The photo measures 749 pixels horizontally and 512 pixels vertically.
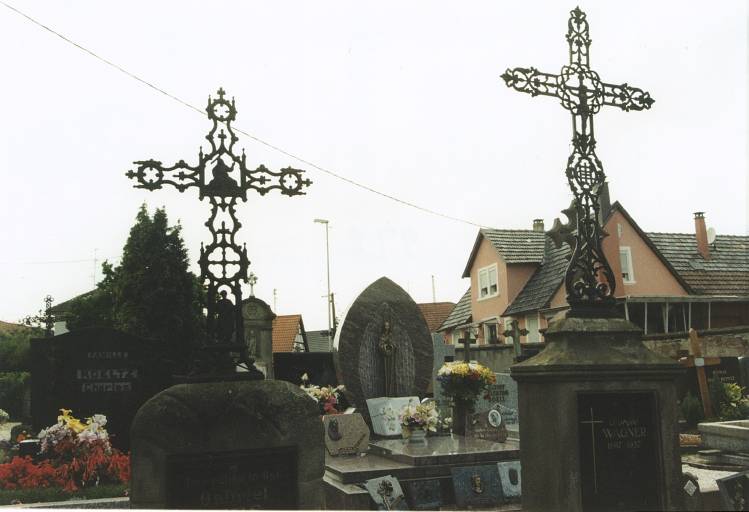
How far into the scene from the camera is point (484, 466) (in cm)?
731

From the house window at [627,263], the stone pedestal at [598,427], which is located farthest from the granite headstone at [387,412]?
the house window at [627,263]

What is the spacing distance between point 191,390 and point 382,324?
21.4 ft

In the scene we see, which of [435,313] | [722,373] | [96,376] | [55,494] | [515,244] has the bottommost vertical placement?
[55,494]

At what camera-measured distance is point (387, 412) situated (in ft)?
31.8

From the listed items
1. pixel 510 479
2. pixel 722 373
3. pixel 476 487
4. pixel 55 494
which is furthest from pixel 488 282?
pixel 55 494

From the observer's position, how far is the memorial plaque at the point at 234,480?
398cm

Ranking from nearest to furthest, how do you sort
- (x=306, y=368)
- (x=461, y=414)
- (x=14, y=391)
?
(x=461, y=414)
(x=306, y=368)
(x=14, y=391)

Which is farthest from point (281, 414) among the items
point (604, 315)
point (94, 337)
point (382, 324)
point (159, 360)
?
point (382, 324)

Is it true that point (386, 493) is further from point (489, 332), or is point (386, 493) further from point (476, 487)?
point (489, 332)

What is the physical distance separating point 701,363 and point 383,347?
5.96 m

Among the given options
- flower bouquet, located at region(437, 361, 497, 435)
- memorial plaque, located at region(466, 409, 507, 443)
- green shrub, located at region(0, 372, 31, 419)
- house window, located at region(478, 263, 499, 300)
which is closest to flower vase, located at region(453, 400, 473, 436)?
flower bouquet, located at region(437, 361, 497, 435)

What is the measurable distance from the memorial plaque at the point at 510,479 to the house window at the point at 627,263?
613 inches

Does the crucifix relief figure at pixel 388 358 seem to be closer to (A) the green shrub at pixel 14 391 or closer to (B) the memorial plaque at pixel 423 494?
(B) the memorial plaque at pixel 423 494

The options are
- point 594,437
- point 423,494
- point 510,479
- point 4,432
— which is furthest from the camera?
point 4,432
